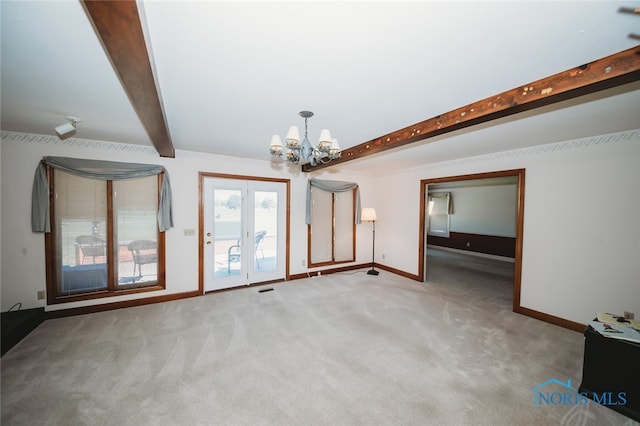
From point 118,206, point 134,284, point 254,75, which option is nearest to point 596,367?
point 254,75

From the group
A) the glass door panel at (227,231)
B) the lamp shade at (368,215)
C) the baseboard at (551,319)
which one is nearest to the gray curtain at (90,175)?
the glass door panel at (227,231)

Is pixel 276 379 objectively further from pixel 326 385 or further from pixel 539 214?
pixel 539 214

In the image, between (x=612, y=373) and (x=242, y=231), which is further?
(x=242, y=231)

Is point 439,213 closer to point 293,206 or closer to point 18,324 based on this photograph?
point 293,206

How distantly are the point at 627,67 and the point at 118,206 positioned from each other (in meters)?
5.38

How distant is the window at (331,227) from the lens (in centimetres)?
523

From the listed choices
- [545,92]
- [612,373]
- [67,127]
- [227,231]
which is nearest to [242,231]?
[227,231]

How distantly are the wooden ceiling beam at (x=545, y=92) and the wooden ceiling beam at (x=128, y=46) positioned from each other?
238cm

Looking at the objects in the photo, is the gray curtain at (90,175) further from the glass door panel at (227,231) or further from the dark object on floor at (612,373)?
the dark object on floor at (612,373)

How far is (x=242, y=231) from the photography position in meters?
4.40

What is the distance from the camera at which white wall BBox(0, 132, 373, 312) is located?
9.70 ft

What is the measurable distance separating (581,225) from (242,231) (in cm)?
512

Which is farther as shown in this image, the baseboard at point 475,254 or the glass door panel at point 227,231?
the baseboard at point 475,254

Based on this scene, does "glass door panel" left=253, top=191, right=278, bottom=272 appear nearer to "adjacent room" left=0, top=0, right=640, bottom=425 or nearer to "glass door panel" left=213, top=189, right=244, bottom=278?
"adjacent room" left=0, top=0, right=640, bottom=425
